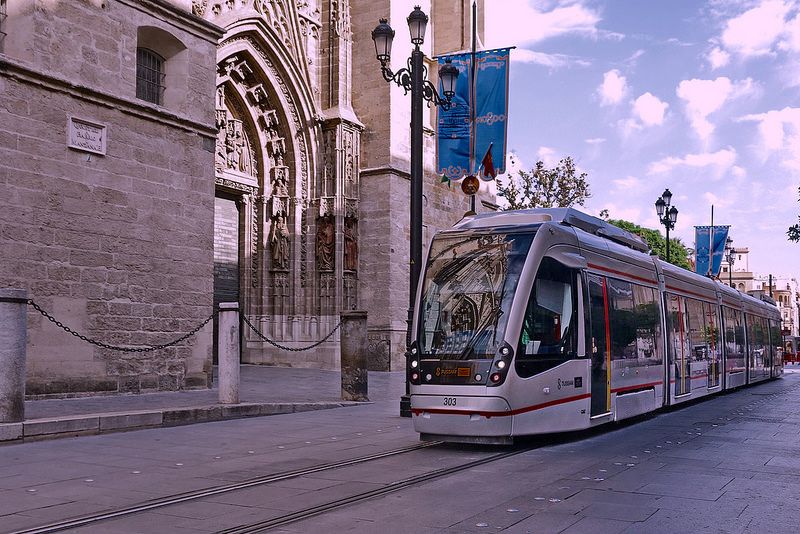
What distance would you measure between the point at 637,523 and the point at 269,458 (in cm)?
434

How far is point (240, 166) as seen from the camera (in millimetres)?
24688

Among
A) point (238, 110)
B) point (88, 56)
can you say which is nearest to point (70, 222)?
point (88, 56)

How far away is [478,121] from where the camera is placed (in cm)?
2036

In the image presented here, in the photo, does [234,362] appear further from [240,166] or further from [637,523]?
[240,166]

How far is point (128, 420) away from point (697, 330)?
447 inches

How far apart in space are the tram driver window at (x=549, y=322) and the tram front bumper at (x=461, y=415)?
0.51 metres

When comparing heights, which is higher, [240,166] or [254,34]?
[254,34]

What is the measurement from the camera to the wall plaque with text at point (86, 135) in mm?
Answer: 13625

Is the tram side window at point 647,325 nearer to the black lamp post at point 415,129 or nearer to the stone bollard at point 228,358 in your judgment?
the black lamp post at point 415,129

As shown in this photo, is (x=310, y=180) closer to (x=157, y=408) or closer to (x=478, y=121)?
(x=478, y=121)

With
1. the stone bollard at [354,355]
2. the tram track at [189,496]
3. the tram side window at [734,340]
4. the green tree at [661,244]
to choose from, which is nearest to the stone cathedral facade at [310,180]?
the stone bollard at [354,355]

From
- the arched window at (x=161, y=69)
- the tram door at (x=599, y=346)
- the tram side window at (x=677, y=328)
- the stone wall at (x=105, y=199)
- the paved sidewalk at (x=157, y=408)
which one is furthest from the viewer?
the arched window at (x=161, y=69)

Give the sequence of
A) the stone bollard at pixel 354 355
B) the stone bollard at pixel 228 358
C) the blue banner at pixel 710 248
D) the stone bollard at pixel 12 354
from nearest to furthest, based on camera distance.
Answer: the stone bollard at pixel 12 354, the stone bollard at pixel 228 358, the stone bollard at pixel 354 355, the blue banner at pixel 710 248

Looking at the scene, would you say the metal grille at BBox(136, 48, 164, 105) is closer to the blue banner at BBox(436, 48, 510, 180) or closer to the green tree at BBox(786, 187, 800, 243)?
the blue banner at BBox(436, 48, 510, 180)
